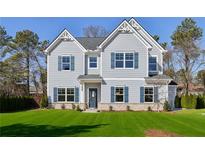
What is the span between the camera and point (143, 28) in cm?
3462

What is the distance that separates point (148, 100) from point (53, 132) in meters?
16.2

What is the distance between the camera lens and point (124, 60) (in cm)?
3288

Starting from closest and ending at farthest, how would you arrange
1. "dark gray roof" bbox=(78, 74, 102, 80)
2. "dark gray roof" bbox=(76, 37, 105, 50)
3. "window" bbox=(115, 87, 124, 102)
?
"dark gray roof" bbox=(78, 74, 102, 80) < "window" bbox=(115, 87, 124, 102) < "dark gray roof" bbox=(76, 37, 105, 50)

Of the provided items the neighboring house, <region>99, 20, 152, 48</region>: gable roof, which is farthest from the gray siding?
<region>99, 20, 152, 48</region>: gable roof

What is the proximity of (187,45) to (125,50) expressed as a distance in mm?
16083

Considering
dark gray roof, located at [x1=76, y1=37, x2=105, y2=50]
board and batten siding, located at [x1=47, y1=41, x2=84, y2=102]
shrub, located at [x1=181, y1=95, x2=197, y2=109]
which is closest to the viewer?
board and batten siding, located at [x1=47, y1=41, x2=84, y2=102]

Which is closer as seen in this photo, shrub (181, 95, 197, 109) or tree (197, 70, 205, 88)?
shrub (181, 95, 197, 109)

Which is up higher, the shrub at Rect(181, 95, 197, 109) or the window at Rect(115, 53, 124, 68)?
the window at Rect(115, 53, 124, 68)

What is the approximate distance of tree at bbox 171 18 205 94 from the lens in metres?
46.5

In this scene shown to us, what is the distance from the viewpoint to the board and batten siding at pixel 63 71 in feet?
113

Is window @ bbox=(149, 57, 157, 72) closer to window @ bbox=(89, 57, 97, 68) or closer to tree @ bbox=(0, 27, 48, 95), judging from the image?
window @ bbox=(89, 57, 97, 68)

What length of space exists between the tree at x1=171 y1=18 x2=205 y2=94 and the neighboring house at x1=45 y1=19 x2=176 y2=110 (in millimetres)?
13406
